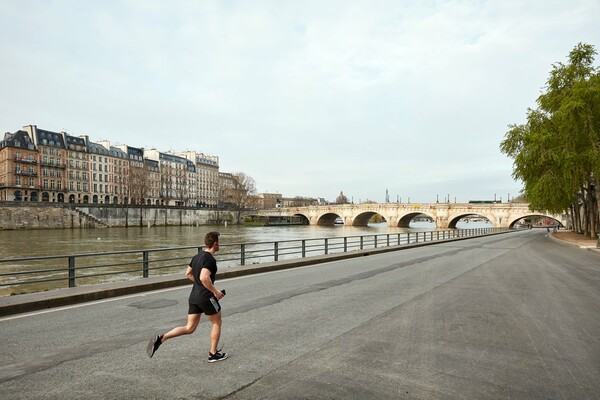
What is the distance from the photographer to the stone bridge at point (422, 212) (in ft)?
258

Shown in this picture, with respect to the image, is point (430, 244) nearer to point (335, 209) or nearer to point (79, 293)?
point (79, 293)

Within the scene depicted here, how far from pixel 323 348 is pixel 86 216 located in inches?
3097

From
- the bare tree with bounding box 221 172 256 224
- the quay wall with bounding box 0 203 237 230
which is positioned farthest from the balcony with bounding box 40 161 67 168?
the bare tree with bounding box 221 172 256 224

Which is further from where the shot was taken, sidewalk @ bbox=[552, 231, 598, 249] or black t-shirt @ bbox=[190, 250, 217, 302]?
sidewalk @ bbox=[552, 231, 598, 249]

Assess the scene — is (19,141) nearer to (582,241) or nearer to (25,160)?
(25,160)

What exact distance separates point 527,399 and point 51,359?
5.43 m

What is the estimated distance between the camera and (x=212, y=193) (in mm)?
154625

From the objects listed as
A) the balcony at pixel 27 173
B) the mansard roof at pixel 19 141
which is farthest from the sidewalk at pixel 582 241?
the mansard roof at pixel 19 141

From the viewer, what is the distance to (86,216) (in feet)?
245

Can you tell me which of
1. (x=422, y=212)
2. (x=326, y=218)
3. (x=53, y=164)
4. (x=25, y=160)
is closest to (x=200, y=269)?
(x=422, y=212)

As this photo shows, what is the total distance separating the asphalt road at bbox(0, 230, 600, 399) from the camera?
445 centimetres

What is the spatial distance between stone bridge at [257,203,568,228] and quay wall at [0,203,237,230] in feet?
98.9

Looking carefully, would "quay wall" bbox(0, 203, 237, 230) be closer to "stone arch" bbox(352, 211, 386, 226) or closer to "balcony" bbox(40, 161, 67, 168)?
"balcony" bbox(40, 161, 67, 168)

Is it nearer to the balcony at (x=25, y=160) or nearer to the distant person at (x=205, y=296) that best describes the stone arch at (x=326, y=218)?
the balcony at (x=25, y=160)
